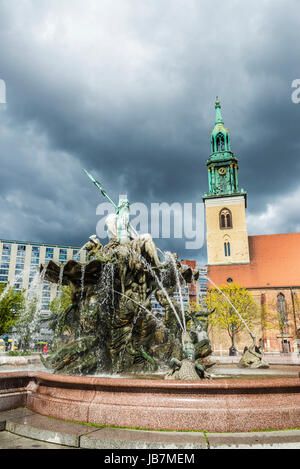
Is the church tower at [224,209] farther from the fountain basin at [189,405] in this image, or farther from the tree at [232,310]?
the fountain basin at [189,405]

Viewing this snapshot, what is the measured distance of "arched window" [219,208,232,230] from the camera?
55219 mm

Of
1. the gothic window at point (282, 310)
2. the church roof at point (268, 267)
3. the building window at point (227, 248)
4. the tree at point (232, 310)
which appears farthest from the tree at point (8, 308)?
the building window at point (227, 248)

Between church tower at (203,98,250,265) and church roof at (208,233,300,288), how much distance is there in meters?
1.48

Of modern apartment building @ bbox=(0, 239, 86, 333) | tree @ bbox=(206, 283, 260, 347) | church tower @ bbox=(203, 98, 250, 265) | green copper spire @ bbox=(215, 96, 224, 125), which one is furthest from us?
modern apartment building @ bbox=(0, 239, 86, 333)

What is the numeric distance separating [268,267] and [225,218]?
11.0 m

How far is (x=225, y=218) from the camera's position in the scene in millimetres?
55500

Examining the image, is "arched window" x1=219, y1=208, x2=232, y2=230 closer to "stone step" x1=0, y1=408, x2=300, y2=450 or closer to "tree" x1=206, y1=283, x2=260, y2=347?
"tree" x1=206, y1=283, x2=260, y2=347

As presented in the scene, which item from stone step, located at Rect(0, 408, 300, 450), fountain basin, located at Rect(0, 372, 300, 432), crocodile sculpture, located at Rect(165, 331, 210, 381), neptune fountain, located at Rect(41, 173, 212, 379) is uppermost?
neptune fountain, located at Rect(41, 173, 212, 379)

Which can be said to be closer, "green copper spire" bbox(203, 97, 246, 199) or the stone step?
the stone step

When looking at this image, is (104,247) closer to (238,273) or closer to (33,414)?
(33,414)

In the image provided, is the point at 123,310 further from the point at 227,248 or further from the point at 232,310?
the point at 227,248

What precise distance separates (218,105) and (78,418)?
70489 mm

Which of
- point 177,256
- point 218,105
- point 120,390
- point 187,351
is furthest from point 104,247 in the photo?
point 218,105

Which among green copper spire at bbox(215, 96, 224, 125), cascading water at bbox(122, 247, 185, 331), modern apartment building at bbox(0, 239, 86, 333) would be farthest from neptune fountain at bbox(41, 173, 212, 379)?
modern apartment building at bbox(0, 239, 86, 333)
